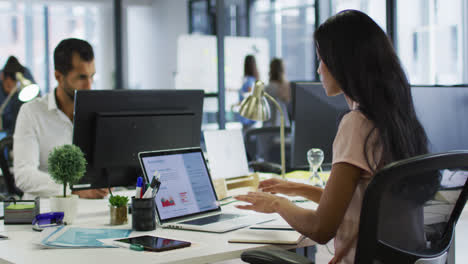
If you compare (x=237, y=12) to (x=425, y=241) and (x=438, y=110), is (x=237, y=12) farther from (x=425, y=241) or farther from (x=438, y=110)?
(x=425, y=241)

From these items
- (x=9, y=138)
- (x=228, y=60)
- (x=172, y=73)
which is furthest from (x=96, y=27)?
(x=9, y=138)

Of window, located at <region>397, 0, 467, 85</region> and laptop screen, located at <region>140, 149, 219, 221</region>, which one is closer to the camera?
laptop screen, located at <region>140, 149, 219, 221</region>

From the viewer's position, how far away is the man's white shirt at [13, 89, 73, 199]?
7.70 feet

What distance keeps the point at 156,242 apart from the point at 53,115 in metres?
1.28

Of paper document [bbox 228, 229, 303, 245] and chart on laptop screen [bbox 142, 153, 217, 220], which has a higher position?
chart on laptop screen [bbox 142, 153, 217, 220]

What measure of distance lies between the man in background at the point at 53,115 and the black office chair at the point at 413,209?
1.51m

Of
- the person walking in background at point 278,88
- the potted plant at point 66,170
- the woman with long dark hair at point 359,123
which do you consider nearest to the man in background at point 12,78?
the potted plant at point 66,170

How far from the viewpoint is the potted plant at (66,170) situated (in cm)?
175

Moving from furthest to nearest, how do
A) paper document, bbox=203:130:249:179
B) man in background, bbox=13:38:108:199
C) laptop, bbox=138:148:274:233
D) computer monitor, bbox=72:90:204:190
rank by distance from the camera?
1. man in background, bbox=13:38:108:199
2. paper document, bbox=203:130:249:179
3. computer monitor, bbox=72:90:204:190
4. laptop, bbox=138:148:274:233

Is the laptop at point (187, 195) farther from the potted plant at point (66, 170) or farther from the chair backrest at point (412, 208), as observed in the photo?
the chair backrest at point (412, 208)

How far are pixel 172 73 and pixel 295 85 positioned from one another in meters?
8.13

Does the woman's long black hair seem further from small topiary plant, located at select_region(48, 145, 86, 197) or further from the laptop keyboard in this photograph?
small topiary plant, located at select_region(48, 145, 86, 197)

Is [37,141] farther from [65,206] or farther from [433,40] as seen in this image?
[433,40]

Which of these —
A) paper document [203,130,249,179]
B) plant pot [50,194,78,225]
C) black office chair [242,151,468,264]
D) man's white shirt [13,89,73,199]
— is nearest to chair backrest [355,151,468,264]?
black office chair [242,151,468,264]
